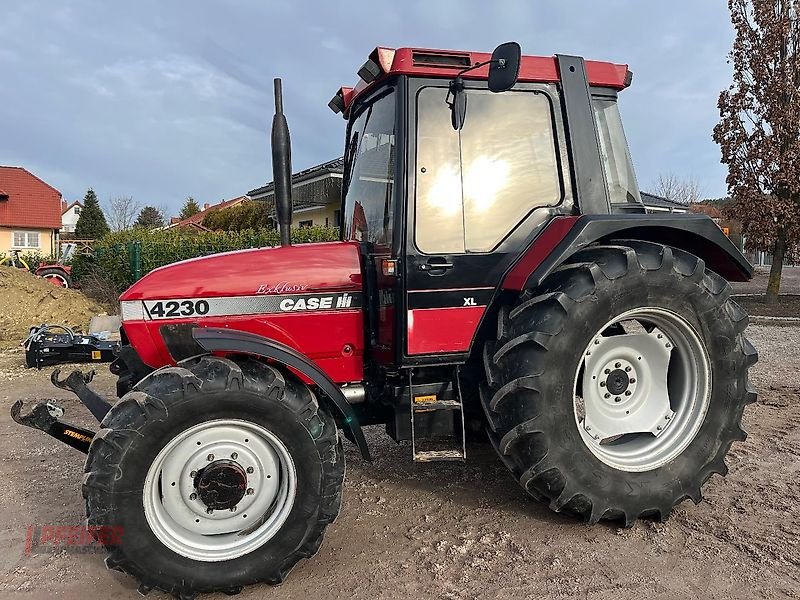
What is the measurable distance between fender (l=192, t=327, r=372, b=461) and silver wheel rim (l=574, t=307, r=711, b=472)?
1.34 m

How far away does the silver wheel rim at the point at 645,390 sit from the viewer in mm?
3373

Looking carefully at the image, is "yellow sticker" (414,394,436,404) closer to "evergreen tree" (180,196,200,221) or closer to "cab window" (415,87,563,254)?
"cab window" (415,87,563,254)

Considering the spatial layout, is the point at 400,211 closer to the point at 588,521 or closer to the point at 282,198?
the point at 282,198

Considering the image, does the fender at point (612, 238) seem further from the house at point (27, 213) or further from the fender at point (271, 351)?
the house at point (27, 213)

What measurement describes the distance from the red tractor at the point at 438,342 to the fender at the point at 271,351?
0.04 ft

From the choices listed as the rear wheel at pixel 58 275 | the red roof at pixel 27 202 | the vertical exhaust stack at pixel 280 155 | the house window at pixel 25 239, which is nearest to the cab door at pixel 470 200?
the vertical exhaust stack at pixel 280 155

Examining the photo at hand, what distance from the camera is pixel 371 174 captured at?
3.62 meters

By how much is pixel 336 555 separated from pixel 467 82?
2541mm

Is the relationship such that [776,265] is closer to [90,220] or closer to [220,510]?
[220,510]

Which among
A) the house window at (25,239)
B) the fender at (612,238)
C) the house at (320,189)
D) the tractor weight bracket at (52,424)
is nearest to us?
the tractor weight bracket at (52,424)

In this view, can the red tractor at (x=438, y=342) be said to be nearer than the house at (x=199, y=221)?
Yes

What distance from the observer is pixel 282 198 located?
3.11 metres

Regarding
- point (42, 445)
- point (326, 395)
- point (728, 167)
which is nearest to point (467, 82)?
point (326, 395)

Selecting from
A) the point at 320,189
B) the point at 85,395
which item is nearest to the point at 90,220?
the point at 320,189
